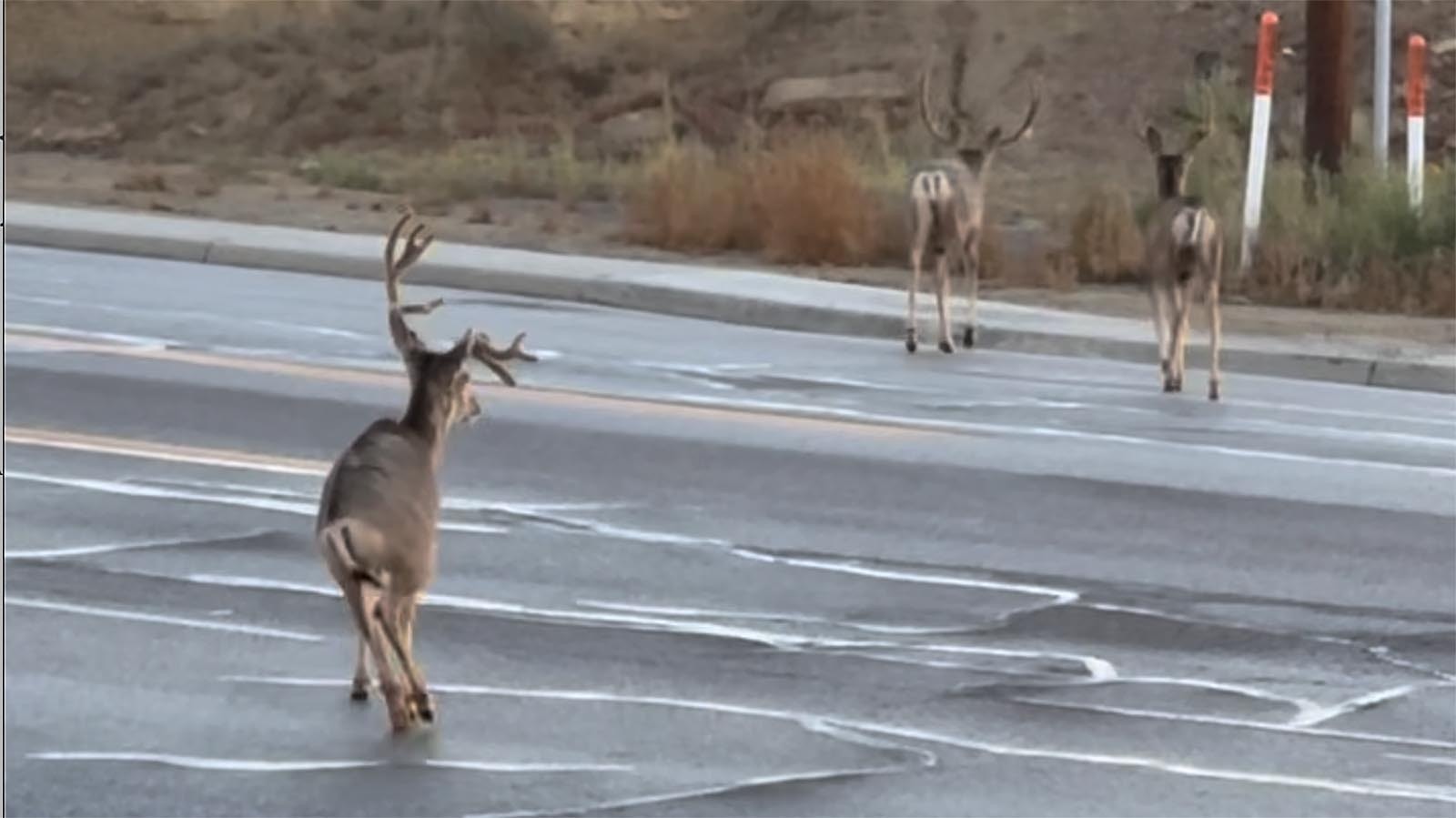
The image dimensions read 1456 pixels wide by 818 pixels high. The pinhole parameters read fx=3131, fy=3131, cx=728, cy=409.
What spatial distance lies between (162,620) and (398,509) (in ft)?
6.66

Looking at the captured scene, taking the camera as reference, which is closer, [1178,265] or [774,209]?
[1178,265]

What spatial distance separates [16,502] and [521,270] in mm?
10874

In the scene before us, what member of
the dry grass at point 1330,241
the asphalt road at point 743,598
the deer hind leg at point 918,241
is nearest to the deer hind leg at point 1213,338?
the asphalt road at point 743,598

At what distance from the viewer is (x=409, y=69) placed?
4116cm

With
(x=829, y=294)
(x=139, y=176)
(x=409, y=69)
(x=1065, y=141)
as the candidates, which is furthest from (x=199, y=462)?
(x=409, y=69)

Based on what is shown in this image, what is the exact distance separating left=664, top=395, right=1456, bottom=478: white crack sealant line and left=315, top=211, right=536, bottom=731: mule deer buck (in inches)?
258

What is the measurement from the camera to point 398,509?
7324 mm

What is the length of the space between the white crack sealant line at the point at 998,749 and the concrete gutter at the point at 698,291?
1028 cm

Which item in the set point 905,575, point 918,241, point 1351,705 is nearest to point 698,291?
point 918,241

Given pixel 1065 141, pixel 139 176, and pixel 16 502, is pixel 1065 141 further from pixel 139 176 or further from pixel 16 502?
pixel 16 502

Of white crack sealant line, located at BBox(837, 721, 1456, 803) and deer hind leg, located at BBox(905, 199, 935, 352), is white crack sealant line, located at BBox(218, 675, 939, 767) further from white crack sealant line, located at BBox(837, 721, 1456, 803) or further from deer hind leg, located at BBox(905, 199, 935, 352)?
deer hind leg, located at BBox(905, 199, 935, 352)

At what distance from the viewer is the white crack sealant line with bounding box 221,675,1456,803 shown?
7508mm

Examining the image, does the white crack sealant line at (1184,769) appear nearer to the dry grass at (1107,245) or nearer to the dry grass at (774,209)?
the dry grass at (1107,245)

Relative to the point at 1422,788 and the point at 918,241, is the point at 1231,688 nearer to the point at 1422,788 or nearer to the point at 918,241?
the point at 1422,788
